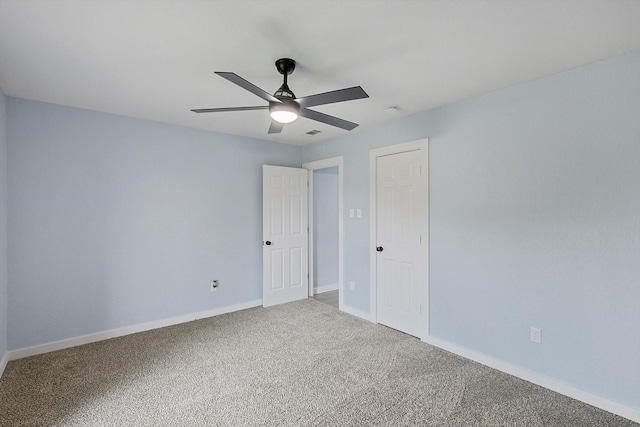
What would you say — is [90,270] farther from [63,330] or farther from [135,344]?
[135,344]

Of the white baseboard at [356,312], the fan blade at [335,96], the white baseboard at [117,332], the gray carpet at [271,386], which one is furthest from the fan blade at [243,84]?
the white baseboard at [117,332]

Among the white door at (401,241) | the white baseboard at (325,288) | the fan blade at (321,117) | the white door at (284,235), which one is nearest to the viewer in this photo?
the fan blade at (321,117)

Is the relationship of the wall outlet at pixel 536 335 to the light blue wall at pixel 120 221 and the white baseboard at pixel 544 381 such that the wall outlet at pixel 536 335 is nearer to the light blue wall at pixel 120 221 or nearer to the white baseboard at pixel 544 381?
the white baseboard at pixel 544 381

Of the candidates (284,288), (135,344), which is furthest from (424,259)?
(135,344)

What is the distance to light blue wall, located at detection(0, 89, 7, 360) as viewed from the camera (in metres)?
2.69

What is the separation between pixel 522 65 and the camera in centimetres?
225

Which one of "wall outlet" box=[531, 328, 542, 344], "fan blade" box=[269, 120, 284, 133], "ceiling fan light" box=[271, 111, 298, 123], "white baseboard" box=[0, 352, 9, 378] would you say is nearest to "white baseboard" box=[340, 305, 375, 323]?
"wall outlet" box=[531, 328, 542, 344]

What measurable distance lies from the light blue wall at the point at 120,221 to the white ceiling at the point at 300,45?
0.55 meters

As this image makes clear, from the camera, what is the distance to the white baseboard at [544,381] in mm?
2095

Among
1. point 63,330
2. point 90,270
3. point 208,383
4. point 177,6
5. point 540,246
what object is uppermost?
point 177,6

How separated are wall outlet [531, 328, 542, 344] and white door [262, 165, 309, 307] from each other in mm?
Result: 3096

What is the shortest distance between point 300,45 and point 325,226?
3.59 metres

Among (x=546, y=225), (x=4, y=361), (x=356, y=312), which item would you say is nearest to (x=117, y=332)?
(x=4, y=361)

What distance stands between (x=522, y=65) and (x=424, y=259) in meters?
1.93
